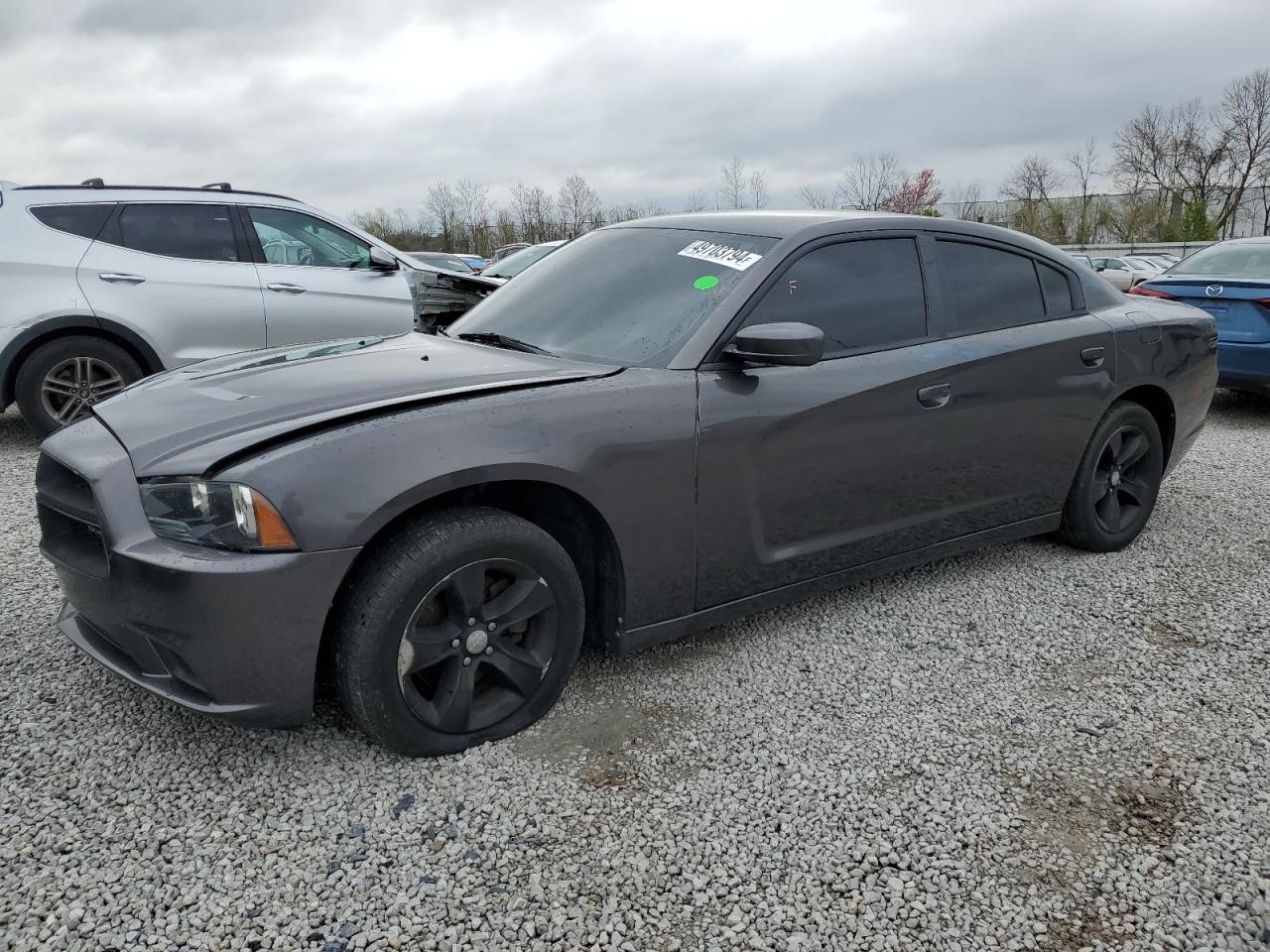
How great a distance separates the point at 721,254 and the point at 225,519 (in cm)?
185

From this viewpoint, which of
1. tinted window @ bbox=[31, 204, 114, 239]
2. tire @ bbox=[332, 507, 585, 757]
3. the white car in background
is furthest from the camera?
the white car in background

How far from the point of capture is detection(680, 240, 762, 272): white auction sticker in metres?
3.15

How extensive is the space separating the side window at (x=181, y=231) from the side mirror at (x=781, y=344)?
4965 millimetres

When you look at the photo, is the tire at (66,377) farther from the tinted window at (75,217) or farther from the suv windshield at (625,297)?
the suv windshield at (625,297)

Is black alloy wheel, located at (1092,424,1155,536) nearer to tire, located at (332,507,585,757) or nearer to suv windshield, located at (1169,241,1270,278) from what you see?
tire, located at (332,507,585,757)

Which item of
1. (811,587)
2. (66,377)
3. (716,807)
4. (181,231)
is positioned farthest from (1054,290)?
(66,377)

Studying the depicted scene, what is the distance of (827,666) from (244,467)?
Answer: 6.52 feet

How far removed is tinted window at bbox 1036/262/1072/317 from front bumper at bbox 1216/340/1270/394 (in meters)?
4.10

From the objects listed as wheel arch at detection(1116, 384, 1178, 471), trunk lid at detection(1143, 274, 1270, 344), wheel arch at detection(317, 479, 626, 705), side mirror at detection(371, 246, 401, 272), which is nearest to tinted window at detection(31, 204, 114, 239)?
side mirror at detection(371, 246, 401, 272)

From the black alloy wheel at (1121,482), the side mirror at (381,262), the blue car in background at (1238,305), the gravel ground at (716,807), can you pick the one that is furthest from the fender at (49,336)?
the blue car in background at (1238,305)

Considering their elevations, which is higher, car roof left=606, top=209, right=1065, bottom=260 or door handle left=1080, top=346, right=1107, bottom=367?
car roof left=606, top=209, right=1065, bottom=260

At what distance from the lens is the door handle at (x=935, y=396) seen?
3.35 m

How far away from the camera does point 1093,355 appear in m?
3.97

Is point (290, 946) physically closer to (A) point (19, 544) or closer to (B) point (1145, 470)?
(A) point (19, 544)
